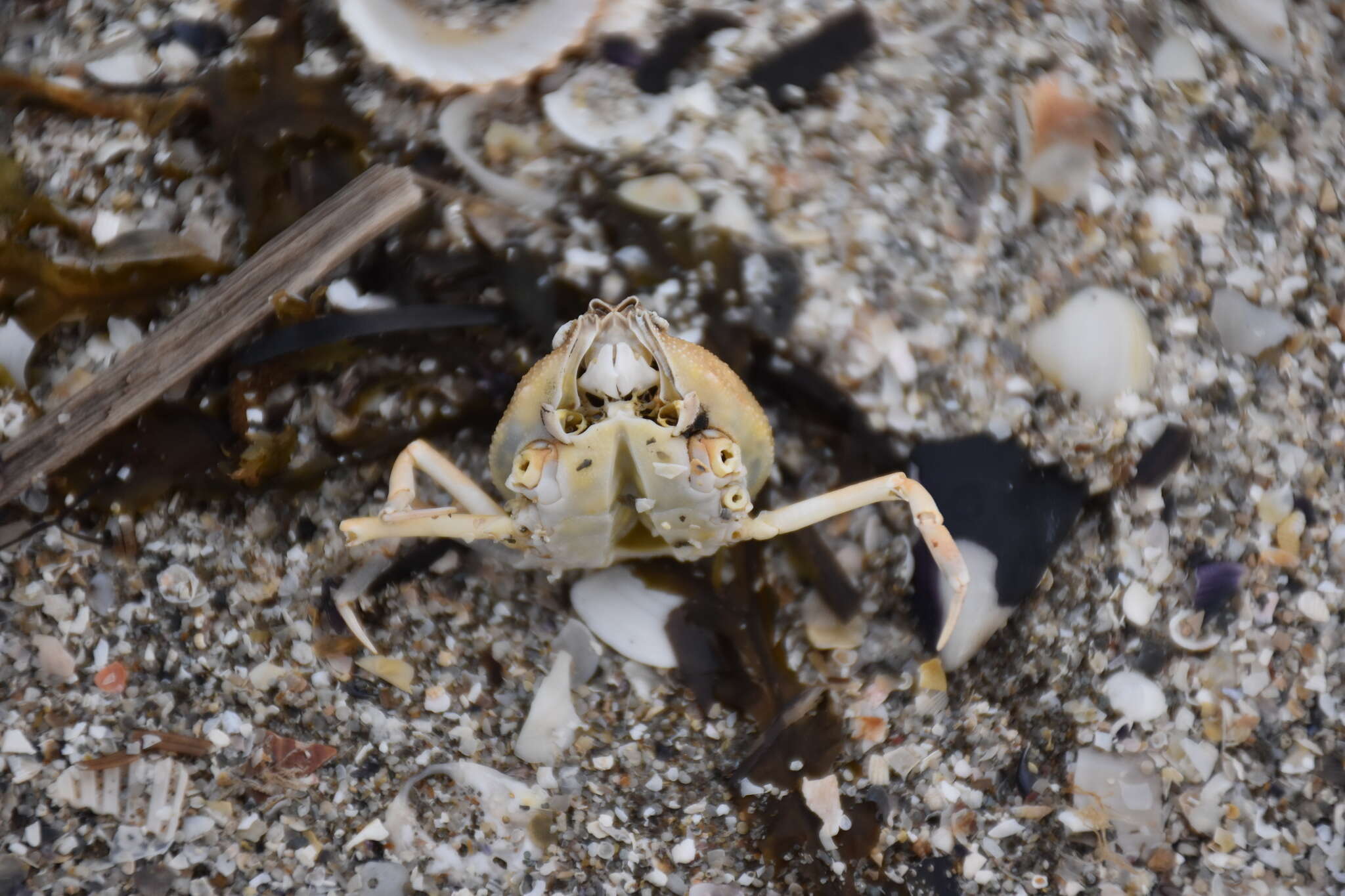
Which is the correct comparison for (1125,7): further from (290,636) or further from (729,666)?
(290,636)

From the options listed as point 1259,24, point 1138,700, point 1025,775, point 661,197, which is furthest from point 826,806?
point 1259,24

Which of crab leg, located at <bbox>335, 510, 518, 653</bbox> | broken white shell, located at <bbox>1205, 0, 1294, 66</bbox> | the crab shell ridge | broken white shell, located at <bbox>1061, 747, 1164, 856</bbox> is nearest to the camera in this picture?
the crab shell ridge

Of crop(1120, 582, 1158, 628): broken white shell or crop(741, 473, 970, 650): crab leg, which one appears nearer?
crop(741, 473, 970, 650): crab leg

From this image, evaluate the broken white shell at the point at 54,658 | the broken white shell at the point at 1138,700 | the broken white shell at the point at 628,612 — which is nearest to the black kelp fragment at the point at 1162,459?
the broken white shell at the point at 1138,700

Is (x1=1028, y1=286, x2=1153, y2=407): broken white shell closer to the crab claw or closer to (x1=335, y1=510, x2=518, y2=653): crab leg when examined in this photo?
(x1=335, y1=510, x2=518, y2=653): crab leg

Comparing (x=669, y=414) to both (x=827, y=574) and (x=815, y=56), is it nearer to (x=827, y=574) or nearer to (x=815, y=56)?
(x=827, y=574)

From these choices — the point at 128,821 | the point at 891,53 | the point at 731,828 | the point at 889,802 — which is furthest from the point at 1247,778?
the point at 128,821

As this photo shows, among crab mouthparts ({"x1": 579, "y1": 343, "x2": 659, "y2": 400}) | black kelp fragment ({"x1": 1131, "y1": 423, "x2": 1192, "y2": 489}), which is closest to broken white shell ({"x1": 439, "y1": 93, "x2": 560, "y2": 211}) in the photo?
crab mouthparts ({"x1": 579, "y1": 343, "x2": 659, "y2": 400})
